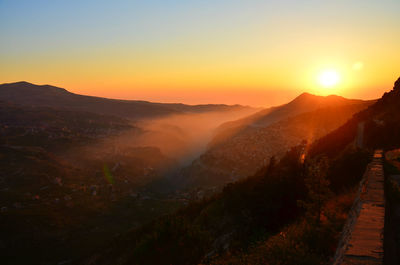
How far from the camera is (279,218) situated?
15.0 meters

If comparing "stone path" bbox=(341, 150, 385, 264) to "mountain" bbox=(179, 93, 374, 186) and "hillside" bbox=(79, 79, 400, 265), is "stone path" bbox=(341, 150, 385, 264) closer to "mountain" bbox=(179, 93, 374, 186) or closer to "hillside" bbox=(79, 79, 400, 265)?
"hillside" bbox=(79, 79, 400, 265)

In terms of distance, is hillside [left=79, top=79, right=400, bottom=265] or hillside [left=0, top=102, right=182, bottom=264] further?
hillside [left=0, top=102, right=182, bottom=264]

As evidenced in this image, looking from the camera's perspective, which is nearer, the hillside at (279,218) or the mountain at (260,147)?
the hillside at (279,218)

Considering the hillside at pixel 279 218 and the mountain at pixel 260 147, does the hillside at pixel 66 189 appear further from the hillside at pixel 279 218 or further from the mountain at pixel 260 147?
the hillside at pixel 279 218

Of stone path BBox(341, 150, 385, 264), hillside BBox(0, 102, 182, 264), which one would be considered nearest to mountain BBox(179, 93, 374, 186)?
hillside BBox(0, 102, 182, 264)

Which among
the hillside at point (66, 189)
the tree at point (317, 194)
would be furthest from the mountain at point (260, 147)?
the tree at point (317, 194)

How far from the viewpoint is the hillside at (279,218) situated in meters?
7.69

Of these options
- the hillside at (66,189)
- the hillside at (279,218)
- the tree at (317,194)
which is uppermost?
the tree at (317,194)

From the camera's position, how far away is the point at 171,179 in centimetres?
8962

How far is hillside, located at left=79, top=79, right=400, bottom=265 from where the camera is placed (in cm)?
769

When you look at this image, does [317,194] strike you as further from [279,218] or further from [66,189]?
[66,189]

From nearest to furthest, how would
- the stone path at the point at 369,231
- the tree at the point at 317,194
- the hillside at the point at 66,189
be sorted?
1. the stone path at the point at 369,231
2. the tree at the point at 317,194
3. the hillside at the point at 66,189

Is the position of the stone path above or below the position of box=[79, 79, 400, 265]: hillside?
above

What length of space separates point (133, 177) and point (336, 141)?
70.1 m
